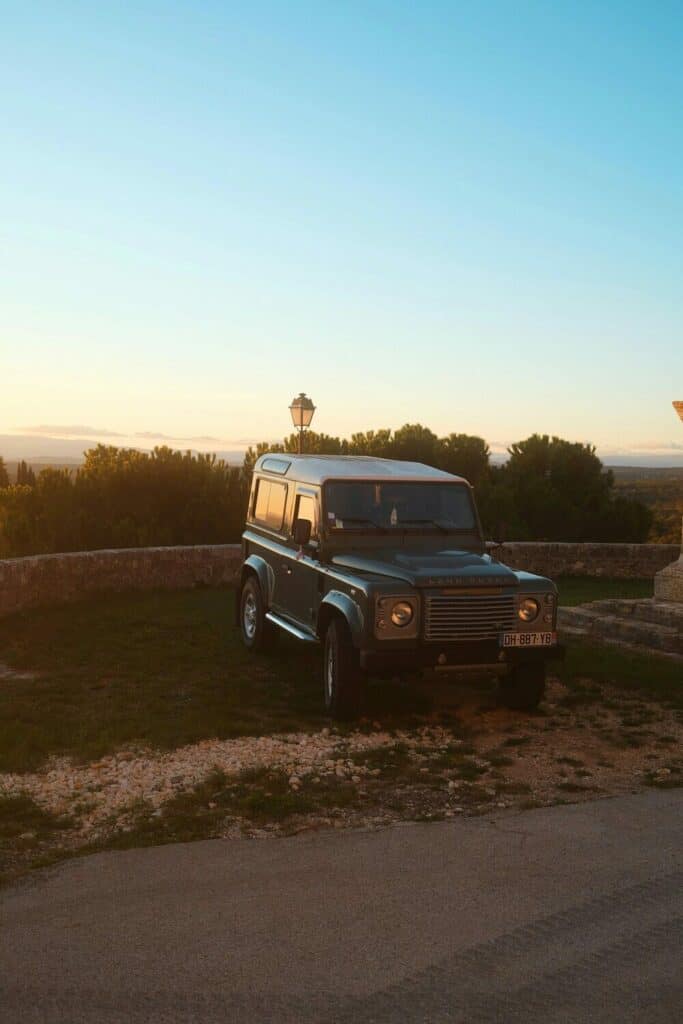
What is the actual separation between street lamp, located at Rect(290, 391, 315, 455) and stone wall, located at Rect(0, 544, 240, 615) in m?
2.66

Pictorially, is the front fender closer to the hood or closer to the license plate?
the hood

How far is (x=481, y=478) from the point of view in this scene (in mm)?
29578

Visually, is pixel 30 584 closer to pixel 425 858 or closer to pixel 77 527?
pixel 77 527

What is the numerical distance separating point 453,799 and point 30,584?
10133mm

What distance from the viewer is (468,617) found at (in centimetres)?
841

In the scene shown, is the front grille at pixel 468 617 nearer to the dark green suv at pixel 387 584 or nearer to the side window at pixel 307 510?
the dark green suv at pixel 387 584

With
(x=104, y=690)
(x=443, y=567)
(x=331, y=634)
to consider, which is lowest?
(x=104, y=690)

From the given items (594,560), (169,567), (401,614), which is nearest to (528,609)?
(401,614)

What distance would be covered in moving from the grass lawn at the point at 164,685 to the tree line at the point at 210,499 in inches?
373

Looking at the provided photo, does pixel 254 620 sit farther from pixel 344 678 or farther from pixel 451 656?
pixel 451 656

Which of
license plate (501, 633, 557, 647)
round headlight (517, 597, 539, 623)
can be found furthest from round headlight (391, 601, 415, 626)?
round headlight (517, 597, 539, 623)

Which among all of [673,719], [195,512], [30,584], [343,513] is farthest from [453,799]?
[195,512]

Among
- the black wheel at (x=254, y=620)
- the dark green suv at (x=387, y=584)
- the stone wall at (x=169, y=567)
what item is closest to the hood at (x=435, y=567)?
the dark green suv at (x=387, y=584)

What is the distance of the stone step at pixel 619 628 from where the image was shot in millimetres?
12133
